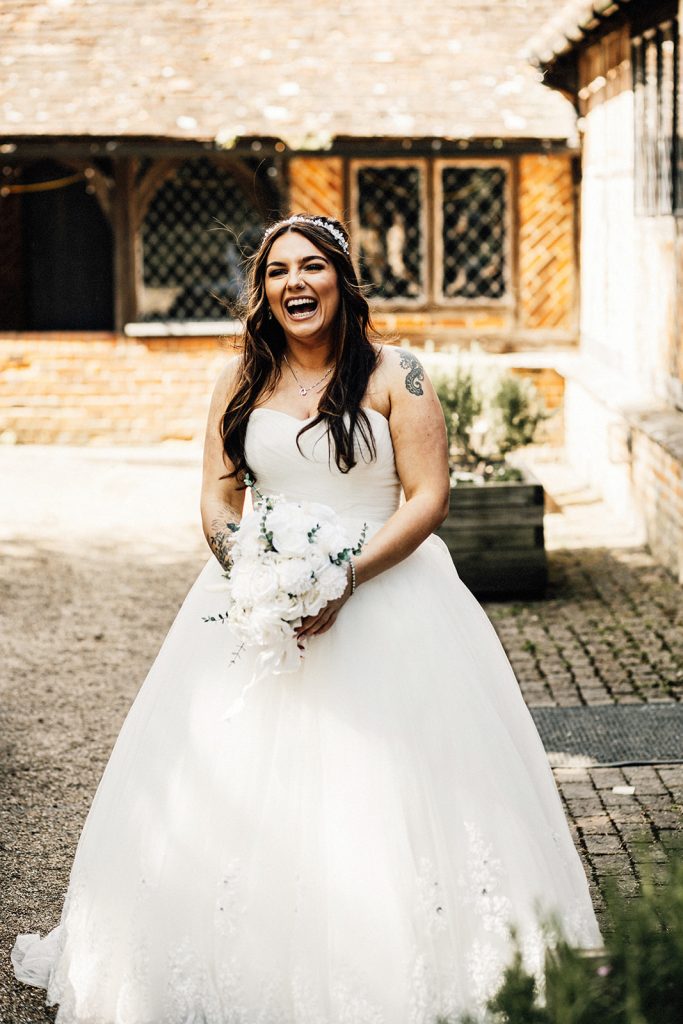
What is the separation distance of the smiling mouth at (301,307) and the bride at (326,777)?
11mm

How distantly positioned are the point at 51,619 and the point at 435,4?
989cm

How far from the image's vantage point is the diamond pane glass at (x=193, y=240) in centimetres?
1533

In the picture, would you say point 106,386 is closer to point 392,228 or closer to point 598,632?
point 392,228

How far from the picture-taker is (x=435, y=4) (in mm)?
15547

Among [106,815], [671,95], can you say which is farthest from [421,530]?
[671,95]

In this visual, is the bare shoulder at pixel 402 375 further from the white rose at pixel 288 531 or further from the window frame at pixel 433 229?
the window frame at pixel 433 229

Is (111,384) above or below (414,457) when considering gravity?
below

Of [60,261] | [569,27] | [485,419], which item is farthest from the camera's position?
[60,261]

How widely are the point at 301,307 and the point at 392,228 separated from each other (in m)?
11.5

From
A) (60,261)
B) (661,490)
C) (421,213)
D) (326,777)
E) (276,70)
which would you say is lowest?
(661,490)

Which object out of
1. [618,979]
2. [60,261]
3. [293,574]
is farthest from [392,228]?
[618,979]

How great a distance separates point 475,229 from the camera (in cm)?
1467

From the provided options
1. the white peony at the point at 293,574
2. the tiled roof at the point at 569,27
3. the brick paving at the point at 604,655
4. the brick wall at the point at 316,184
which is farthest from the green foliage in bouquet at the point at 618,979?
the brick wall at the point at 316,184

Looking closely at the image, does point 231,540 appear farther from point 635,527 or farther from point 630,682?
point 635,527
